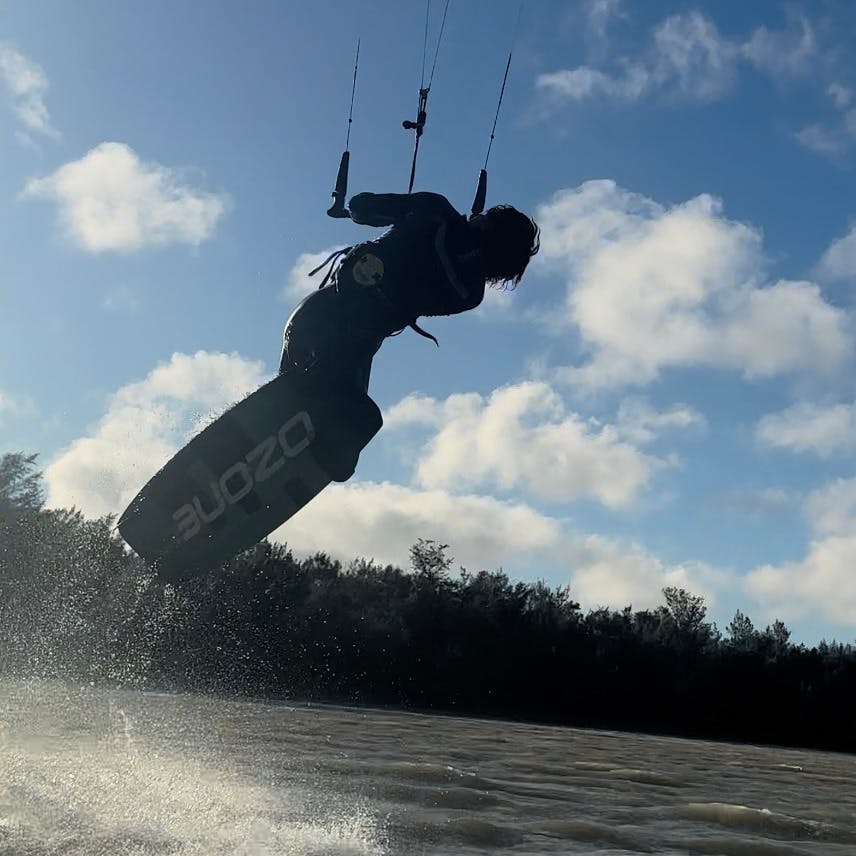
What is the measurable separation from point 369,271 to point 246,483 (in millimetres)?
1640

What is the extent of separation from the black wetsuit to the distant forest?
73.5ft

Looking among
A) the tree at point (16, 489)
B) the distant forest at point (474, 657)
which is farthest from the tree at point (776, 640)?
the tree at point (16, 489)

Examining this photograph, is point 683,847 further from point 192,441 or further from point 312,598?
point 312,598

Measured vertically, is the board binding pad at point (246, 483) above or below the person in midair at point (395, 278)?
below

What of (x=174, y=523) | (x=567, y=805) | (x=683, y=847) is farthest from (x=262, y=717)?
(x=683, y=847)

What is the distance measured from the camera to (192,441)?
666cm

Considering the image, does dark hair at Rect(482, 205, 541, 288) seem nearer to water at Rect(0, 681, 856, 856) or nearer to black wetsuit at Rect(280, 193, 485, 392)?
black wetsuit at Rect(280, 193, 485, 392)

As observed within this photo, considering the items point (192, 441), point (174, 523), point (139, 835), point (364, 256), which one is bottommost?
point (139, 835)

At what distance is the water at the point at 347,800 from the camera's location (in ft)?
12.3

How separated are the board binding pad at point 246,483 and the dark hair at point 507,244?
1.25 metres

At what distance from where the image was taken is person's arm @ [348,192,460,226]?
6.37m

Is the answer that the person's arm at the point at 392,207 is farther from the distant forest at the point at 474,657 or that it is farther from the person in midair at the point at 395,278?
the distant forest at the point at 474,657

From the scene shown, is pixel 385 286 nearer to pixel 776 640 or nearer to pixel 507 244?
pixel 507 244

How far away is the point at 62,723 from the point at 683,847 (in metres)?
5.57
